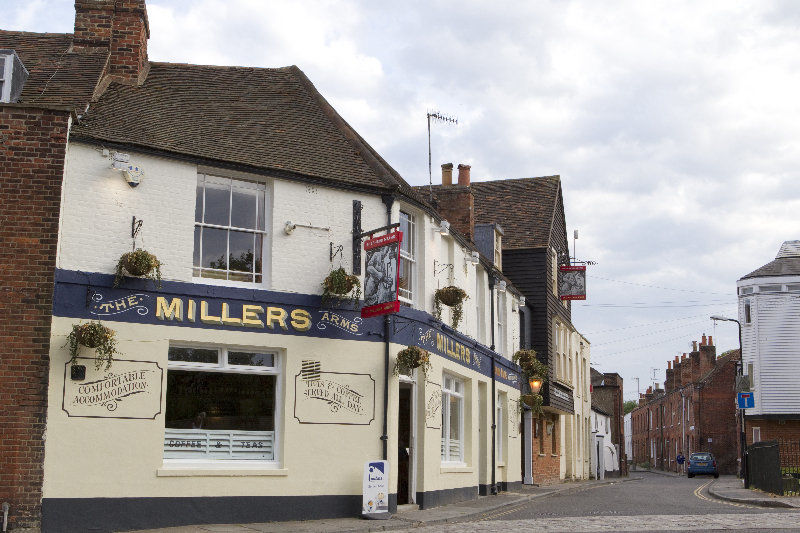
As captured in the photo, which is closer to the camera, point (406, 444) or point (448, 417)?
point (406, 444)

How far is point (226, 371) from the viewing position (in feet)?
48.5

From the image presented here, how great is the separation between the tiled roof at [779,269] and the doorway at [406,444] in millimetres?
26364

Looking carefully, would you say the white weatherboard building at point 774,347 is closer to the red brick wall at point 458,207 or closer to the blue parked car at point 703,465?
the blue parked car at point 703,465

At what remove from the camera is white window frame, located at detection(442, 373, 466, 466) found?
66.0ft

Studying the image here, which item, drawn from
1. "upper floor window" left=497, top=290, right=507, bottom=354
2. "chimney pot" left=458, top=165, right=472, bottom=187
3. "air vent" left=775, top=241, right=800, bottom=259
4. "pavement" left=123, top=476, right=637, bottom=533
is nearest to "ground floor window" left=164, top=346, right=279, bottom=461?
"pavement" left=123, top=476, right=637, bottom=533

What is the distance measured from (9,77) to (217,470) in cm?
726

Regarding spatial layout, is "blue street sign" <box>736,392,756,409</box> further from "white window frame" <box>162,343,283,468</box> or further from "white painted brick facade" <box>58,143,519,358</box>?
"white window frame" <box>162,343,283,468</box>

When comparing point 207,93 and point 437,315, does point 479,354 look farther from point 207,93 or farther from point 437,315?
point 207,93

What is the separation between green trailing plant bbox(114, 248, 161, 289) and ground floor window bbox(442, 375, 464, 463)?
8.39 meters

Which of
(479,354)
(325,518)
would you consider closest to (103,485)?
(325,518)

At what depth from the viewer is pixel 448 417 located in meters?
20.4

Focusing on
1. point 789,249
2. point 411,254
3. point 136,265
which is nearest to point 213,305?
point 136,265

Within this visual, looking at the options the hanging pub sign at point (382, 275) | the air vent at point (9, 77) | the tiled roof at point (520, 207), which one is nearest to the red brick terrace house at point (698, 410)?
the tiled roof at point (520, 207)

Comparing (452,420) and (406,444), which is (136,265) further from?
(452,420)
